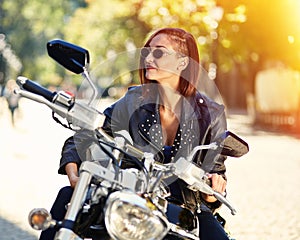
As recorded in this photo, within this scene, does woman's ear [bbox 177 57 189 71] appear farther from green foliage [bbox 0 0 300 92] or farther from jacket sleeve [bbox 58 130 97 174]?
jacket sleeve [bbox 58 130 97 174]

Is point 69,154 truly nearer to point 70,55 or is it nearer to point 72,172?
point 72,172

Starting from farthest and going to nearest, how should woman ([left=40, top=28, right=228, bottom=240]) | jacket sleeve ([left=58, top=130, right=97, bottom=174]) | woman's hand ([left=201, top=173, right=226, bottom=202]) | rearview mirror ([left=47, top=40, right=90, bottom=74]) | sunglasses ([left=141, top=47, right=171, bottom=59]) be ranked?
sunglasses ([left=141, top=47, right=171, bottom=59]), woman ([left=40, top=28, right=228, bottom=240]), woman's hand ([left=201, top=173, right=226, bottom=202]), jacket sleeve ([left=58, top=130, right=97, bottom=174]), rearview mirror ([left=47, top=40, right=90, bottom=74])

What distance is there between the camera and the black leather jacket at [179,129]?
301 centimetres

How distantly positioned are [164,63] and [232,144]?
67 cm

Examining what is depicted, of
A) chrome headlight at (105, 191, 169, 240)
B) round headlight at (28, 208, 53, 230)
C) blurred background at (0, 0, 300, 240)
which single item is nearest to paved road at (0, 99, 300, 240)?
blurred background at (0, 0, 300, 240)

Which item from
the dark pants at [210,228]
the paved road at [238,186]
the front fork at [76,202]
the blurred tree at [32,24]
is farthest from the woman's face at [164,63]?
the blurred tree at [32,24]

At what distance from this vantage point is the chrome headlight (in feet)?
7.41

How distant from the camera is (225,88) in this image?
49.1 meters

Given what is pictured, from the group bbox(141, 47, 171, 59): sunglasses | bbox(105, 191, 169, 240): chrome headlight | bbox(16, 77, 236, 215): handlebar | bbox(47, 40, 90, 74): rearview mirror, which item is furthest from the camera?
bbox(141, 47, 171, 59): sunglasses

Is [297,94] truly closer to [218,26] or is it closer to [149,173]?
[218,26]

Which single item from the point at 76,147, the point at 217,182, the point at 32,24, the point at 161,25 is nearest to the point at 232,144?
the point at 217,182

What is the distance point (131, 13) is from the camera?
3250 centimetres

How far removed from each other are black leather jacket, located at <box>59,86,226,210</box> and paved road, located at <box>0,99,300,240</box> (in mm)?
3967

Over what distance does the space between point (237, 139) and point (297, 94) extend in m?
26.1
